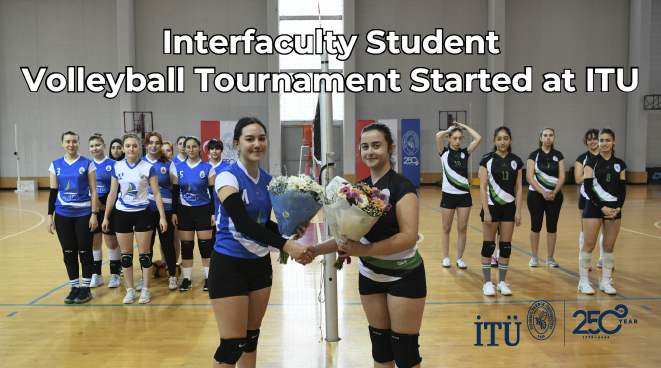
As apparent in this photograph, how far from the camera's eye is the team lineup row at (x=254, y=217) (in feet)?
6.93

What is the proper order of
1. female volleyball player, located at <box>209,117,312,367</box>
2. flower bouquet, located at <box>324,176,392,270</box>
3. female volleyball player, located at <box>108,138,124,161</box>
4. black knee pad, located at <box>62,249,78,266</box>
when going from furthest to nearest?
female volleyball player, located at <box>108,138,124,161</box> → black knee pad, located at <box>62,249,78,266</box> → female volleyball player, located at <box>209,117,312,367</box> → flower bouquet, located at <box>324,176,392,270</box>

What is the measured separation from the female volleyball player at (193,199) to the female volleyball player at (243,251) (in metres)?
2.65

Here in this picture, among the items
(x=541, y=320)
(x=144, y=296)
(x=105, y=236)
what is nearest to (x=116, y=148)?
(x=105, y=236)

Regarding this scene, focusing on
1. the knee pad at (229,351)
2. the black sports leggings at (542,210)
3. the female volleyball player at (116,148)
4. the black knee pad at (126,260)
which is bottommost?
the black knee pad at (126,260)

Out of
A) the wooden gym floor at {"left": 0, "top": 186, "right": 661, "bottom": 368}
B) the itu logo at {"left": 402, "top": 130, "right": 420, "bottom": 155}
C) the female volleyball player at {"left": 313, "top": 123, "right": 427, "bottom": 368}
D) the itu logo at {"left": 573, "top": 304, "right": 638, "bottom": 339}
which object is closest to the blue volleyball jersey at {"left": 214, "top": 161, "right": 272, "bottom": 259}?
the female volleyball player at {"left": 313, "top": 123, "right": 427, "bottom": 368}

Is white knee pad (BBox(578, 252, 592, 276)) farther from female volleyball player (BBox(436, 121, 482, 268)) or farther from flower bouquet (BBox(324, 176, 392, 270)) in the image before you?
flower bouquet (BBox(324, 176, 392, 270))

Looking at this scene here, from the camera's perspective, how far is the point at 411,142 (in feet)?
54.7

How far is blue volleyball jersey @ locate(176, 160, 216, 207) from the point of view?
475 centimetres

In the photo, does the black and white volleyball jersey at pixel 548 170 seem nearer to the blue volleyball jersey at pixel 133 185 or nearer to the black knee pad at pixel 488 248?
the black knee pad at pixel 488 248

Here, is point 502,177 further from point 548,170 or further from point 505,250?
point 548,170

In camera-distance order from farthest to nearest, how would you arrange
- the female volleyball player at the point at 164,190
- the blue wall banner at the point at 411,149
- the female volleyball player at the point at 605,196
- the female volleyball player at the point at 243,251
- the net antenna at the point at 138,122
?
the blue wall banner at the point at 411,149 < the net antenna at the point at 138,122 < the female volleyball player at the point at 164,190 < the female volleyball player at the point at 605,196 < the female volleyball player at the point at 243,251

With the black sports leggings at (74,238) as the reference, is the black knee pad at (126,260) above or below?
below

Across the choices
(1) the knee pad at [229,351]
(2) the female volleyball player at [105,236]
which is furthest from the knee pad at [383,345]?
(2) the female volleyball player at [105,236]

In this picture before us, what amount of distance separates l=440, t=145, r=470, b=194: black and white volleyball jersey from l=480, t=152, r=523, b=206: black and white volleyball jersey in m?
0.83
